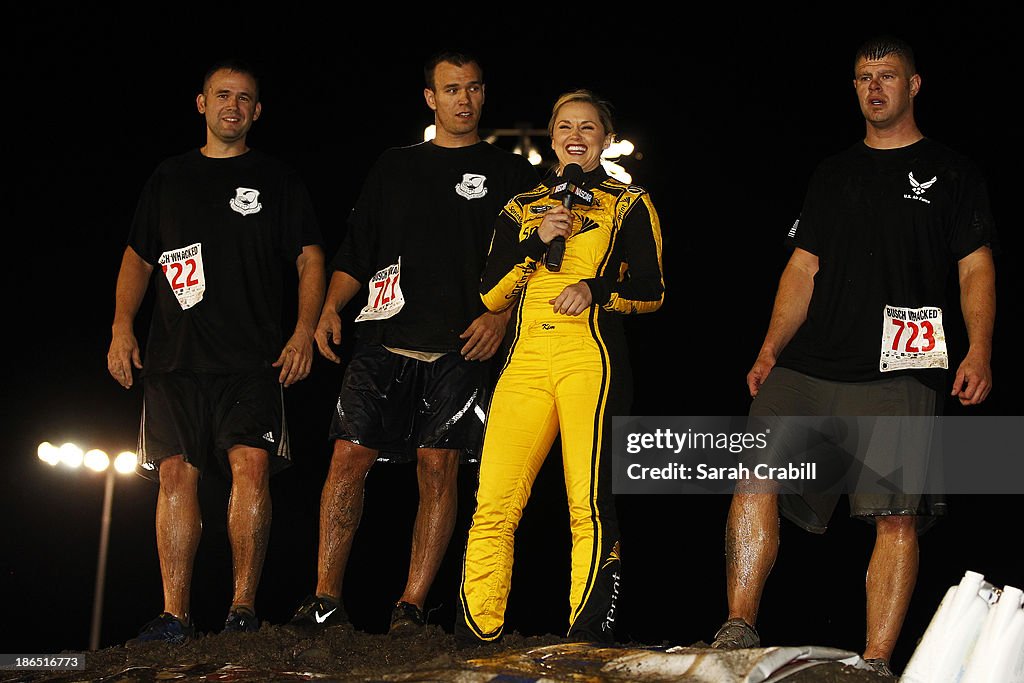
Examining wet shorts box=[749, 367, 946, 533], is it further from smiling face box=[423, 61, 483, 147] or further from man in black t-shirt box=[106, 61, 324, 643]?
man in black t-shirt box=[106, 61, 324, 643]

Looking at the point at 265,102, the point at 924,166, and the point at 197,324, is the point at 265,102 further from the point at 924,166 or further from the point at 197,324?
the point at 924,166

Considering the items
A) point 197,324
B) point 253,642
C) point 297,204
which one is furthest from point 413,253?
point 253,642

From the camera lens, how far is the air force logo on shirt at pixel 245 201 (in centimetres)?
439

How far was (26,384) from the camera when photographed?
8.64 m

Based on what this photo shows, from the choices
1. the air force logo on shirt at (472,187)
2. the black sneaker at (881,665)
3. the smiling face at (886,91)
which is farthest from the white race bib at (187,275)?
the black sneaker at (881,665)

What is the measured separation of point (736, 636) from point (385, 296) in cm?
164

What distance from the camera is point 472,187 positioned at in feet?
14.3

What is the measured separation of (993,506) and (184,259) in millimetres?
5529

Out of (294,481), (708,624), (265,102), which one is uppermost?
(265,102)

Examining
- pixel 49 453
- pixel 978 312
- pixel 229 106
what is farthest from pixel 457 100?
pixel 49 453

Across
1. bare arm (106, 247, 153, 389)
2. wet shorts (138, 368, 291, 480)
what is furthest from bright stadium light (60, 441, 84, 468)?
wet shorts (138, 368, 291, 480)

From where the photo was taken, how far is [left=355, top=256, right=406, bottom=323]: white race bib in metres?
4.26

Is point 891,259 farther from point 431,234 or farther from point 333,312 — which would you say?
point 333,312

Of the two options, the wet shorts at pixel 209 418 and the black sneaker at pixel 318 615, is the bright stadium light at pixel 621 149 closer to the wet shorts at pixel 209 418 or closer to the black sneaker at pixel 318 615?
the wet shorts at pixel 209 418
